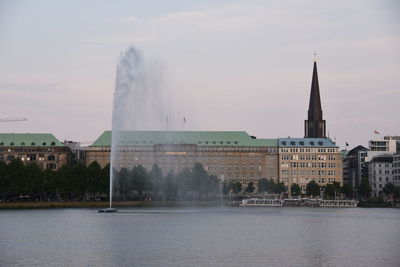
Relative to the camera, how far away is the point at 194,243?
64688 mm

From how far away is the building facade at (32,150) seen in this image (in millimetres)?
195625

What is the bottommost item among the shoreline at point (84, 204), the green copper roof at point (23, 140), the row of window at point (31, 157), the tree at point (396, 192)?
the shoreline at point (84, 204)

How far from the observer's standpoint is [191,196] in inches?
6471

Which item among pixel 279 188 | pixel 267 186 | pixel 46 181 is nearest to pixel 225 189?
pixel 267 186

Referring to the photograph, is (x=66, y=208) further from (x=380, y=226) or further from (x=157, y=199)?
(x=380, y=226)

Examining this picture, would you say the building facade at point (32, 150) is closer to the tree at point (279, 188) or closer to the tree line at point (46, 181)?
the tree at point (279, 188)

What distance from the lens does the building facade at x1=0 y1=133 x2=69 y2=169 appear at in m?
196

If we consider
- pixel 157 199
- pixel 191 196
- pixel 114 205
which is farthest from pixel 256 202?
pixel 114 205

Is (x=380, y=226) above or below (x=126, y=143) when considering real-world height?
below

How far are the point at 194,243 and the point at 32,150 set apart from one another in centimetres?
13647

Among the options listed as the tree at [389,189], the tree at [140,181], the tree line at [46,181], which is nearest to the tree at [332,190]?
the tree at [389,189]

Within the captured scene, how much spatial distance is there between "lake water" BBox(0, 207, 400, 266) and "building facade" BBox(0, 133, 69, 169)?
10414 centimetres

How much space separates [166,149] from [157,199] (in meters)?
37.4

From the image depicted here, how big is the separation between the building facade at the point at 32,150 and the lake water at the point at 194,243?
342ft
